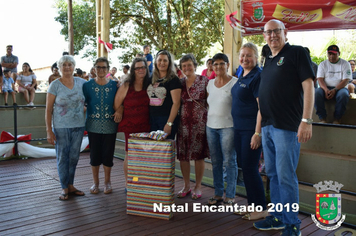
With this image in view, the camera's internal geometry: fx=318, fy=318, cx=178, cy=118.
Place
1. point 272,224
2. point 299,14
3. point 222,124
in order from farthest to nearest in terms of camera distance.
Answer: point 299,14 < point 222,124 < point 272,224

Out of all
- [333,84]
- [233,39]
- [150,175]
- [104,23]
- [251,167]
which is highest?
[104,23]

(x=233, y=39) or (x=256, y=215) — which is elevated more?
(x=233, y=39)

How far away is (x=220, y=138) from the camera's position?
3.37m

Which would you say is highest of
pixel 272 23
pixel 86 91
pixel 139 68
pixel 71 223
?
pixel 272 23

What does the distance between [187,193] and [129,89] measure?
144 cm

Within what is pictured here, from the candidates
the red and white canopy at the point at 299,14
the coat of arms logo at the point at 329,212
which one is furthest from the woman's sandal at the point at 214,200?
the red and white canopy at the point at 299,14

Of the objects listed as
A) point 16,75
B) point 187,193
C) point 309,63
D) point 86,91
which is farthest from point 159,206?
point 16,75

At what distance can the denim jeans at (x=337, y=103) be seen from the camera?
4691 mm

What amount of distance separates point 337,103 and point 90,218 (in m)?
3.82

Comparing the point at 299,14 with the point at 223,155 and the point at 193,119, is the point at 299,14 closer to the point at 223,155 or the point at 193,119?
the point at 193,119

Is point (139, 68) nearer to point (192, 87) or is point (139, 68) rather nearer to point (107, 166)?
point (192, 87)

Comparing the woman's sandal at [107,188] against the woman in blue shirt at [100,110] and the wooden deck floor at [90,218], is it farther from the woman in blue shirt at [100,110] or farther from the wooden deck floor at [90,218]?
the woman in blue shirt at [100,110]

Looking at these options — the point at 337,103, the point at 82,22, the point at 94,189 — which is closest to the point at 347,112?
the point at 337,103

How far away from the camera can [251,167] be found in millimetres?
3037
